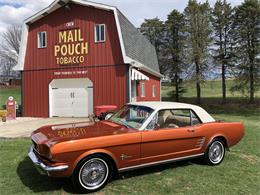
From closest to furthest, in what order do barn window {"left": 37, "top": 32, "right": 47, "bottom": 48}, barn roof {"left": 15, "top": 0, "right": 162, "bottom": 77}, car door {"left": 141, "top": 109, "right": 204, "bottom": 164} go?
1. car door {"left": 141, "top": 109, "right": 204, "bottom": 164}
2. barn roof {"left": 15, "top": 0, "right": 162, "bottom": 77}
3. barn window {"left": 37, "top": 32, "right": 47, "bottom": 48}

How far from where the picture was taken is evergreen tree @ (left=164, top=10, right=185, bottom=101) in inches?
1426

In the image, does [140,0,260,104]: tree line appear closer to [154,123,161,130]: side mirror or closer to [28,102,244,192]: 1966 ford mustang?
[28,102,244,192]: 1966 ford mustang

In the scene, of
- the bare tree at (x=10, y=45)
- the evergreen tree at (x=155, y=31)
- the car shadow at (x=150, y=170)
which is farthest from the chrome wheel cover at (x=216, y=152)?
the bare tree at (x=10, y=45)

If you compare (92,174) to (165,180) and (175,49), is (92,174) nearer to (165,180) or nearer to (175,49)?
(165,180)

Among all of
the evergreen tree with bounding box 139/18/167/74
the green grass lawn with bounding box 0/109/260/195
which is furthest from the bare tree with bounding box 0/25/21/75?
the green grass lawn with bounding box 0/109/260/195

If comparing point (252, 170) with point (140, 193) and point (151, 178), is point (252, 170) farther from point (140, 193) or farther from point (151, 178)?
point (140, 193)

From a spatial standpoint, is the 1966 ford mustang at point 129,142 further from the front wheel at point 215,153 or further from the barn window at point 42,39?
the barn window at point 42,39

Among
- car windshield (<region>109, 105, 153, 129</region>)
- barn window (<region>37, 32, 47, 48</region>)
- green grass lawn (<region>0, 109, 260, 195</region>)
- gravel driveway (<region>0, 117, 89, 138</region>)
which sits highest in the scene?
barn window (<region>37, 32, 47, 48</region>)

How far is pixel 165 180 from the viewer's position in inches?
213

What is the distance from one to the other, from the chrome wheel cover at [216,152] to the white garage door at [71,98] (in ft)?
40.4

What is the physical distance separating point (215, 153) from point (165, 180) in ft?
5.77

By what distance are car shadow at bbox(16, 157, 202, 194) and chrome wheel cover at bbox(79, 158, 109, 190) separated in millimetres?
263

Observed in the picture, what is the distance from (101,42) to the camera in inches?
693

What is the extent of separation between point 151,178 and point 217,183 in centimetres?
122
